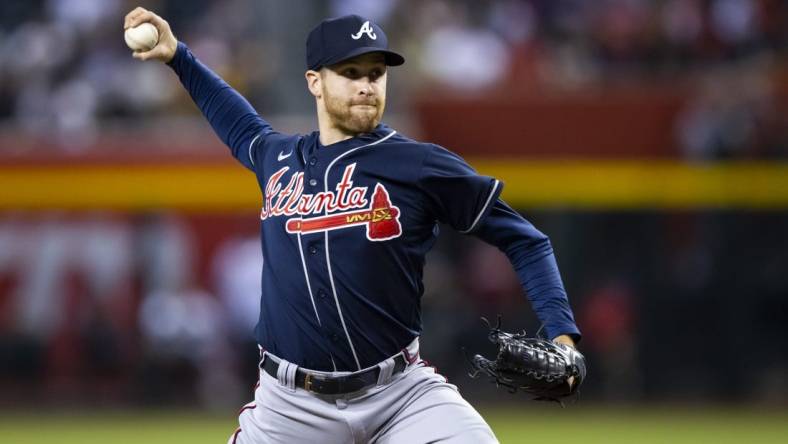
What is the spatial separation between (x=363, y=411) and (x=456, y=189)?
0.78 meters

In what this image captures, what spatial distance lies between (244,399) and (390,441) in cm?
788

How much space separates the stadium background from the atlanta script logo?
6.55m

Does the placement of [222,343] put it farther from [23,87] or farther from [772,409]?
[772,409]

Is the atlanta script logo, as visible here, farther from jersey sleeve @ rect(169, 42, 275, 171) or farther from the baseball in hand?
the baseball in hand

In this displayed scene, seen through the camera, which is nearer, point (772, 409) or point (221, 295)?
point (772, 409)

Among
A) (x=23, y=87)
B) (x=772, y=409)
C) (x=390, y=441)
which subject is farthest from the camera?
(x=23, y=87)

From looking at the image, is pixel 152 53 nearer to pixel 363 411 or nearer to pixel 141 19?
pixel 141 19

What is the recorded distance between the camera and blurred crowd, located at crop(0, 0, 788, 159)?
507 inches

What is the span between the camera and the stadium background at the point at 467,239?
1166 centimetres

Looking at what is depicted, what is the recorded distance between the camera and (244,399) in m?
11.9

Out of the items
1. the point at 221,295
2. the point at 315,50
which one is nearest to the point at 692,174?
the point at 221,295

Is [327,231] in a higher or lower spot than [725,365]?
higher

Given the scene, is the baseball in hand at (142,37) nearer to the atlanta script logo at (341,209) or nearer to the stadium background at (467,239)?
the atlanta script logo at (341,209)

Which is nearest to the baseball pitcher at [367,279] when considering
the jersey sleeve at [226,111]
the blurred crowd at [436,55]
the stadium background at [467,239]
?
the jersey sleeve at [226,111]
